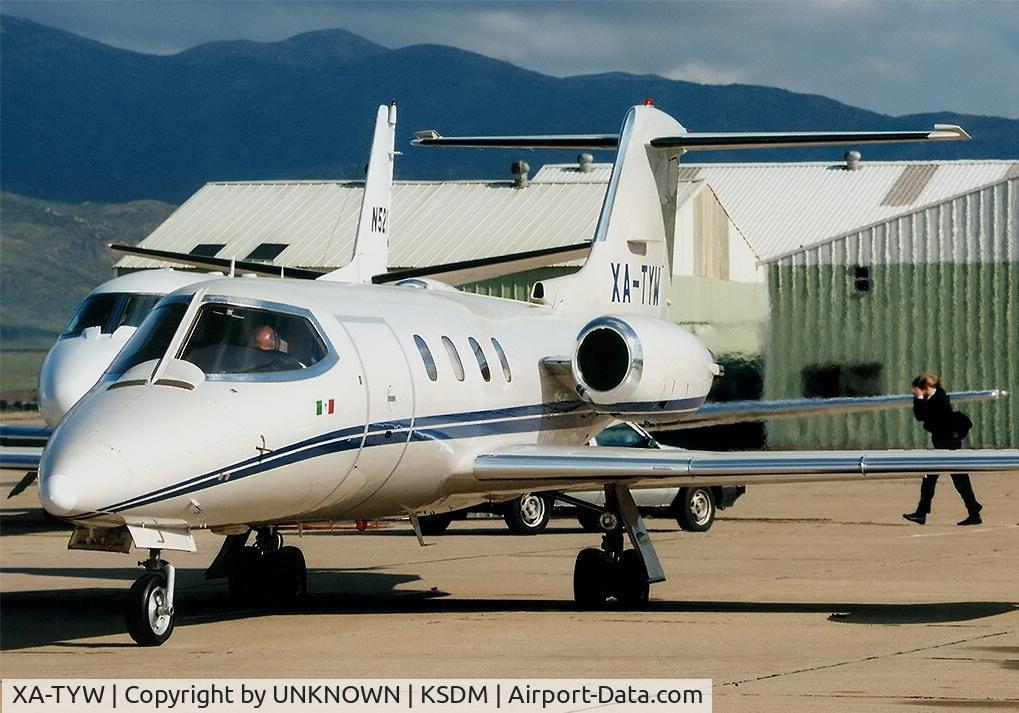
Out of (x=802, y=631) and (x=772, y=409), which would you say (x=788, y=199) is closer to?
(x=772, y=409)

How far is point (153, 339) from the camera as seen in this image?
43.7 feet

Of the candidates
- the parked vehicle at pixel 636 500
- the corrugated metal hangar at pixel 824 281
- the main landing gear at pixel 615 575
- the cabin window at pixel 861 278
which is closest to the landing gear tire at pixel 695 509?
the parked vehicle at pixel 636 500

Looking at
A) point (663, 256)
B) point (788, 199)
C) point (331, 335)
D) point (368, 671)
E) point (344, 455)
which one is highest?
point (788, 199)

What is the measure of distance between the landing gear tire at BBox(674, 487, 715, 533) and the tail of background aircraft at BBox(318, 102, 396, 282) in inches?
245

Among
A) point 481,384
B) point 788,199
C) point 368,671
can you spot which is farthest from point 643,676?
point 788,199

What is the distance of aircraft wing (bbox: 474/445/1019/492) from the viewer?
14.6 m

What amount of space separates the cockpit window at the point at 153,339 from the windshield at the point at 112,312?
9.04 m

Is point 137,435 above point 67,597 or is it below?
above

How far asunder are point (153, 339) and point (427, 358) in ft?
9.00

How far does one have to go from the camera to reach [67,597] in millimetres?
16828

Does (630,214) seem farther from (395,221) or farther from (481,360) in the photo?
(395,221)

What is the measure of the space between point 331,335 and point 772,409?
25.6 ft

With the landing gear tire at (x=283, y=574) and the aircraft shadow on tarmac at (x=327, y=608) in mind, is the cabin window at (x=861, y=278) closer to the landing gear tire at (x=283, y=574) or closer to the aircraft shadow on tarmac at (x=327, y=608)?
the aircraft shadow on tarmac at (x=327, y=608)

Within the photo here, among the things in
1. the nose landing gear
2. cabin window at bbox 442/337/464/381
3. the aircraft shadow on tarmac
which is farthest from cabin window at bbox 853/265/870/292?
the nose landing gear
